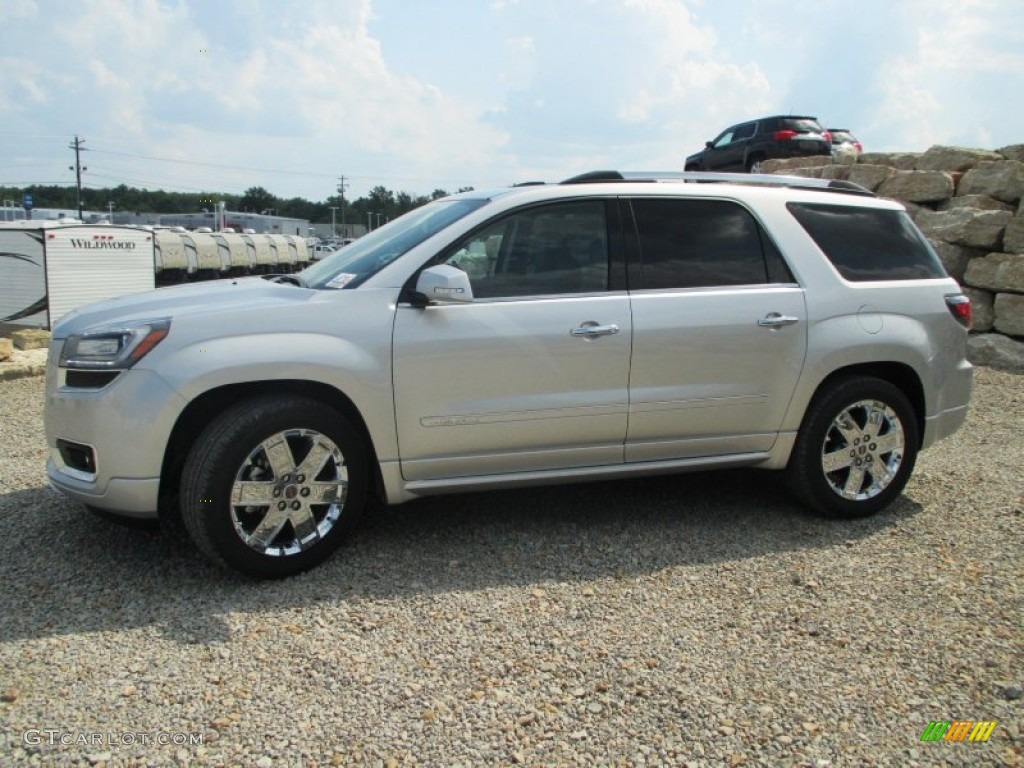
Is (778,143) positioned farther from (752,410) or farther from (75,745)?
(75,745)

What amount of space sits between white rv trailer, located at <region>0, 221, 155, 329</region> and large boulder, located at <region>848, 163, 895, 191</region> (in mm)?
11888

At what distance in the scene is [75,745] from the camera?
2553 millimetres

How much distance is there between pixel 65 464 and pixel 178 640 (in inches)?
42.5

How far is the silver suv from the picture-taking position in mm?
3527

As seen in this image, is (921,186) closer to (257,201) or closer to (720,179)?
(720,179)

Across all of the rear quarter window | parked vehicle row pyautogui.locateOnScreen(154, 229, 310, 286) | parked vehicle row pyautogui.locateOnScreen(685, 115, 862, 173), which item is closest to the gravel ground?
the rear quarter window

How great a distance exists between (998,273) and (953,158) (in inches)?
130

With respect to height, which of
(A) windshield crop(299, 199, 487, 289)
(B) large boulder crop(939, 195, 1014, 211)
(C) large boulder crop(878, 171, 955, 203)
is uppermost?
(C) large boulder crop(878, 171, 955, 203)

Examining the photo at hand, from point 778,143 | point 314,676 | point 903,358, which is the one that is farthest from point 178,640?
point 778,143

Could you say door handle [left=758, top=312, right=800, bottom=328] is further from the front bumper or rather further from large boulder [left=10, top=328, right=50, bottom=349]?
large boulder [left=10, top=328, right=50, bottom=349]

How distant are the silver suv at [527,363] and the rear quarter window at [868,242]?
0.04ft

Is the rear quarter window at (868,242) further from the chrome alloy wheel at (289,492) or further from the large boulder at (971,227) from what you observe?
the large boulder at (971,227)

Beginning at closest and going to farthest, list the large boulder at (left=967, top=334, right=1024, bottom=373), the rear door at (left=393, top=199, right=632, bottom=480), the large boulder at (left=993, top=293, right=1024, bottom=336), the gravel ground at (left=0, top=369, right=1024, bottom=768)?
the gravel ground at (left=0, top=369, right=1024, bottom=768) < the rear door at (left=393, top=199, right=632, bottom=480) < the large boulder at (left=967, top=334, right=1024, bottom=373) < the large boulder at (left=993, top=293, right=1024, bottom=336)

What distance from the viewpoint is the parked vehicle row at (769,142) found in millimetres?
17641
